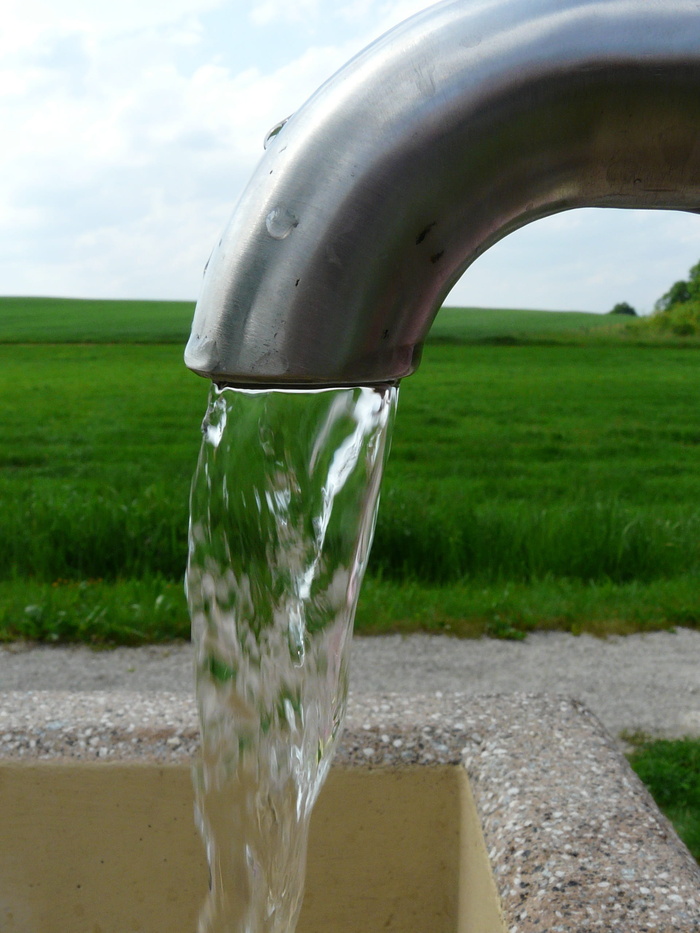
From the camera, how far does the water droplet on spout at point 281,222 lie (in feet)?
1.91

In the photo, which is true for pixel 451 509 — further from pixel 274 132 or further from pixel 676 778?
pixel 274 132

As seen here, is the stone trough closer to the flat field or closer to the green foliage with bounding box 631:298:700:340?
the flat field

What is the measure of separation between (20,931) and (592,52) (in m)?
1.43

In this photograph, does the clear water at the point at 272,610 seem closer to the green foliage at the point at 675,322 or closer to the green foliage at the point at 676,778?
the green foliage at the point at 676,778

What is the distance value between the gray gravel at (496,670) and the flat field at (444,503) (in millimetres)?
117

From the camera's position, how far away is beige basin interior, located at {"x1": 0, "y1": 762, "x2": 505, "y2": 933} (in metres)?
1.44

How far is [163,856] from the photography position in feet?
4.73

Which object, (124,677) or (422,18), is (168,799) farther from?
(124,677)


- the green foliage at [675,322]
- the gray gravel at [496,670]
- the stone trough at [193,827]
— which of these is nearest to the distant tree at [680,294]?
the green foliage at [675,322]

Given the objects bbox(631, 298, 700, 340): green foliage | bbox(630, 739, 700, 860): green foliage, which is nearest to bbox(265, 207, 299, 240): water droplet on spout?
bbox(630, 739, 700, 860): green foliage

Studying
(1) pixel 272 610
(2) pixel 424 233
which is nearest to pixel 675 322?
(1) pixel 272 610

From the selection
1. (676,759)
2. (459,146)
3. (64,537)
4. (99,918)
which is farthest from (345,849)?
(64,537)

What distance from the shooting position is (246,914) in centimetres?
129

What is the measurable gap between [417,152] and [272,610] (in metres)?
0.45
